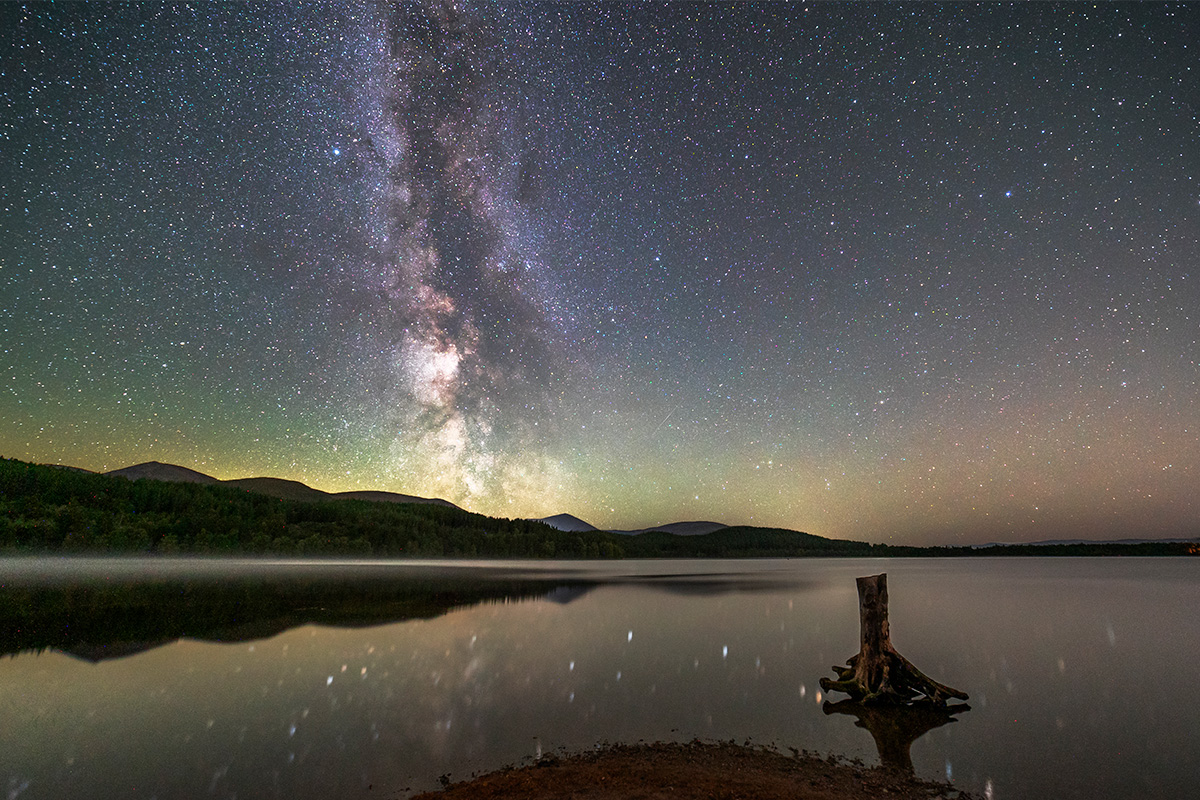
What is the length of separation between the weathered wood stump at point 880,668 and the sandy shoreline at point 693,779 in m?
5.05

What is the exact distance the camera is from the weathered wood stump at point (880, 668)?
14.4 metres

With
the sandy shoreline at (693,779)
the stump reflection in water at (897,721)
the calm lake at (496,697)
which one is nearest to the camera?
the sandy shoreline at (693,779)

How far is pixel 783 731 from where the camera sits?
12.4 metres

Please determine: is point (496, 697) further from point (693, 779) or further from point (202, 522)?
point (202, 522)

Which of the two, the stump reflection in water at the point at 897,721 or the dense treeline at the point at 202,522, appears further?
the dense treeline at the point at 202,522

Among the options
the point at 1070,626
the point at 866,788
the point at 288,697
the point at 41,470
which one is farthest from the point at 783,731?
the point at 41,470

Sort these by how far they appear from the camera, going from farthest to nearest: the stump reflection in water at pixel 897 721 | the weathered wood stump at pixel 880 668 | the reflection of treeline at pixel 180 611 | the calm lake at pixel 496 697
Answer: the reflection of treeline at pixel 180 611 → the weathered wood stump at pixel 880 668 → the stump reflection in water at pixel 897 721 → the calm lake at pixel 496 697

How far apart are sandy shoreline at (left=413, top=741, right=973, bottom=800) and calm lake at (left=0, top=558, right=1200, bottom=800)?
1.06 metres

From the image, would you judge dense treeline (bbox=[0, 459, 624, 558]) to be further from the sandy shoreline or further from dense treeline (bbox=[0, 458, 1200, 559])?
the sandy shoreline

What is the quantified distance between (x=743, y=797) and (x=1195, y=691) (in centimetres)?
2025

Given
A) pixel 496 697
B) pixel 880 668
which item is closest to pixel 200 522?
pixel 496 697

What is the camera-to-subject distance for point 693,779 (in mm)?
8805

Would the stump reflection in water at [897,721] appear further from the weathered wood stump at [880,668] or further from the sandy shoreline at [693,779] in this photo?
the sandy shoreline at [693,779]

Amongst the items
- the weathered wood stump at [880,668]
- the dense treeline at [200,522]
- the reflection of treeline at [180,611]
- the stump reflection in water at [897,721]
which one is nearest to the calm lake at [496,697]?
the stump reflection in water at [897,721]
